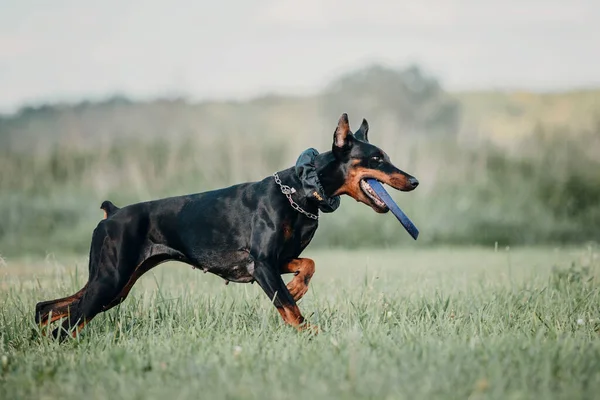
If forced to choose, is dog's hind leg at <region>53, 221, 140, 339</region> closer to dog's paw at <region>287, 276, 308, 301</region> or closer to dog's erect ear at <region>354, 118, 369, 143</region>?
dog's paw at <region>287, 276, 308, 301</region>

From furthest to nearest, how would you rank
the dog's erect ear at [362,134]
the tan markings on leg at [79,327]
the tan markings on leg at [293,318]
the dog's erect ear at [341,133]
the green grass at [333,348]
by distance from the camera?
the dog's erect ear at [362,134] → the dog's erect ear at [341,133] → the tan markings on leg at [79,327] → the tan markings on leg at [293,318] → the green grass at [333,348]

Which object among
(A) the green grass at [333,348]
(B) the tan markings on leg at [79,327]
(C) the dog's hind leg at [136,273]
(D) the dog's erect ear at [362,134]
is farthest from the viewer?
(D) the dog's erect ear at [362,134]

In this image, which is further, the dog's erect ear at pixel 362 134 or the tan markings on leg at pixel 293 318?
the dog's erect ear at pixel 362 134

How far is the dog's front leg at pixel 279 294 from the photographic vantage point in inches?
235

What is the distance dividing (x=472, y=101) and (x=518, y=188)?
20.2m

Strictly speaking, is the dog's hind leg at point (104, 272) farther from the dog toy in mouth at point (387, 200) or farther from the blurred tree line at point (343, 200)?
the blurred tree line at point (343, 200)

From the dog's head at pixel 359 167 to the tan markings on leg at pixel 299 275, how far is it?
60 centimetres

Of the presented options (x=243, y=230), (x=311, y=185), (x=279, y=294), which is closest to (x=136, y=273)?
(x=243, y=230)

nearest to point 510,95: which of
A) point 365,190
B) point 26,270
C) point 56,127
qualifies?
point 56,127

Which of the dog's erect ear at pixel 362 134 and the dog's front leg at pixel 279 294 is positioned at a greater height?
the dog's erect ear at pixel 362 134

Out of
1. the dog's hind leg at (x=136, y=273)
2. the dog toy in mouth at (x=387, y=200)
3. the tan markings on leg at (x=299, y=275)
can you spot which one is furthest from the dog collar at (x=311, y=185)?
the dog's hind leg at (x=136, y=273)

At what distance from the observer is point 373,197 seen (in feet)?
20.7

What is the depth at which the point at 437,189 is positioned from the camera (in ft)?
53.6

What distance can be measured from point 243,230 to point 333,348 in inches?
61.0
